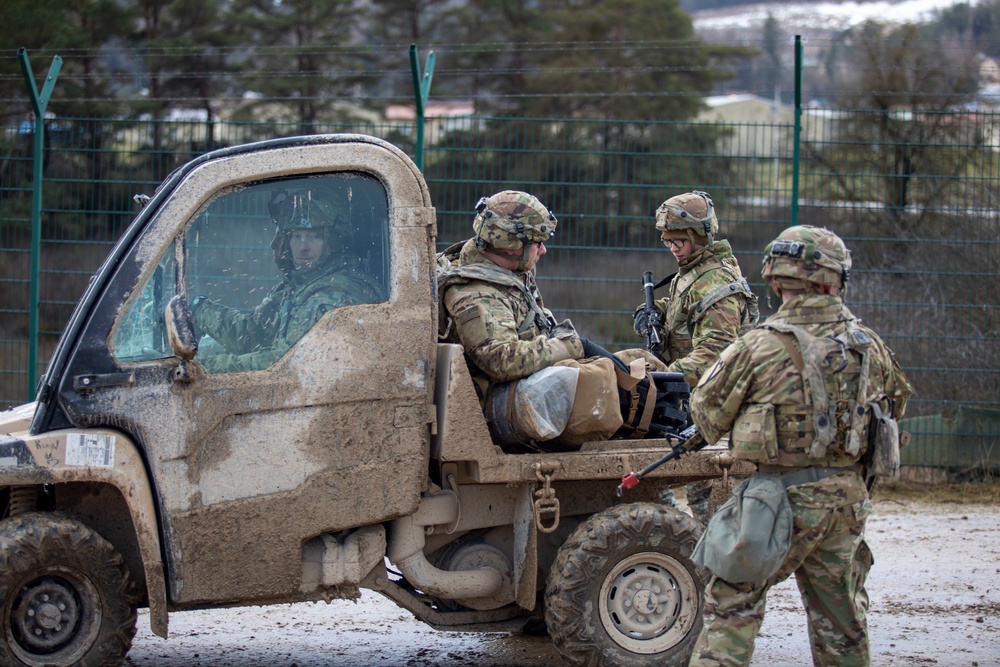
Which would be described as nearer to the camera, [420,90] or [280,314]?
[280,314]

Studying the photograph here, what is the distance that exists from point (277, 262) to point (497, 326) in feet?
2.94

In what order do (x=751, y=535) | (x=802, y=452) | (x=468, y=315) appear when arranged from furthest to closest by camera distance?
1. (x=468, y=315)
2. (x=802, y=452)
3. (x=751, y=535)

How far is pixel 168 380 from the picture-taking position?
4379 millimetres

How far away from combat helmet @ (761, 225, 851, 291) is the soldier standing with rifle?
1177 millimetres

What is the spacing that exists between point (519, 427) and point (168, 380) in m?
1.36

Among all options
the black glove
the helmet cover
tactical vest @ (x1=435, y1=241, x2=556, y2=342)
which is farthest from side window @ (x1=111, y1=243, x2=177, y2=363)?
the black glove

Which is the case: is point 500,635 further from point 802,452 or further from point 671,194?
point 671,194

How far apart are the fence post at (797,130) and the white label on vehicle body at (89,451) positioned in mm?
5824

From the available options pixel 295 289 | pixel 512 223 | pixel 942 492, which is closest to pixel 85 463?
pixel 295 289

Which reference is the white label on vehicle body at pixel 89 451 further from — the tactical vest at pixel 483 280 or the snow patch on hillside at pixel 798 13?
the snow patch on hillside at pixel 798 13

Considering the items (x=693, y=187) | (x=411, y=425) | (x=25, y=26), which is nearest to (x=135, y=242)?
(x=411, y=425)

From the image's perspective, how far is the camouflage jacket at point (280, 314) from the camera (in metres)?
4.48

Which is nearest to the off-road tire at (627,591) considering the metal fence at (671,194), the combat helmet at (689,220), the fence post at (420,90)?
the combat helmet at (689,220)

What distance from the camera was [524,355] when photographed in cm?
467
